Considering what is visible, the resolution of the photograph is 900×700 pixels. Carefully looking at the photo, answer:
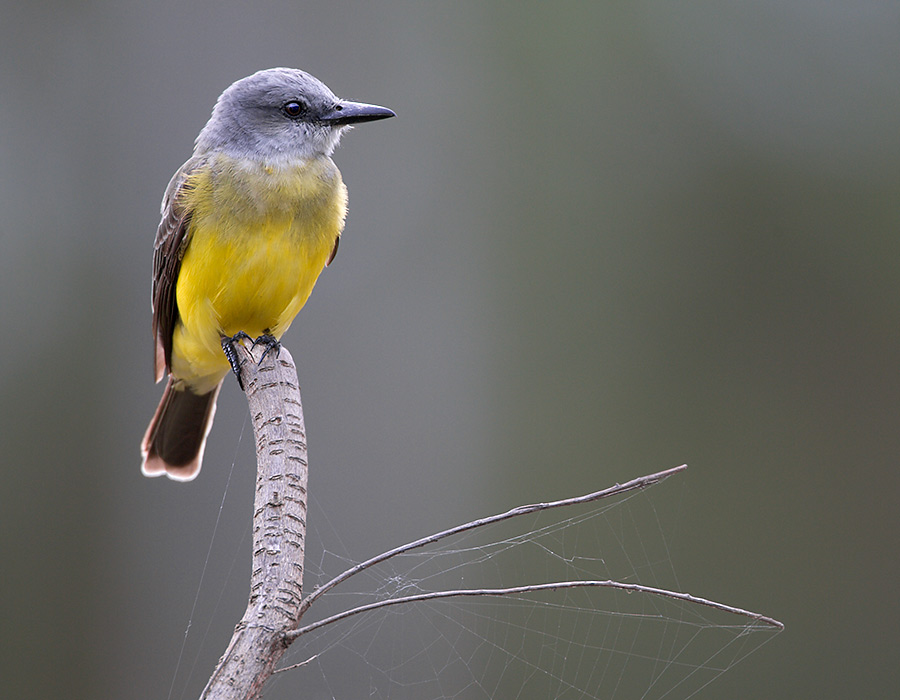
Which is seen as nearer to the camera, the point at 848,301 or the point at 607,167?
the point at 848,301

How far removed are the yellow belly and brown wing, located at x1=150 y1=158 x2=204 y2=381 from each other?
4cm

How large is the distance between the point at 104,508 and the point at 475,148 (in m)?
3.76

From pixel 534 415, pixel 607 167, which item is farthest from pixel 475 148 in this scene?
pixel 534 415

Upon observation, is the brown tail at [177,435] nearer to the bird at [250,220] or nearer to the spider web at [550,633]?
the bird at [250,220]

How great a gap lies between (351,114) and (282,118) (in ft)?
0.85

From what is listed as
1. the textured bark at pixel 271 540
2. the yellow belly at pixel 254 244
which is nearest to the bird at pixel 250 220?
the yellow belly at pixel 254 244

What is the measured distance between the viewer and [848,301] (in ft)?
19.1

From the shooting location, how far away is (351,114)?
10.4 feet

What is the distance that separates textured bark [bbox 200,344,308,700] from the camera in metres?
1.35

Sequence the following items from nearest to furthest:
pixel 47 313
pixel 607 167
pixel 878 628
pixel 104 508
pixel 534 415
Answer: pixel 878 628 < pixel 104 508 < pixel 47 313 < pixel 534 415 < pixel 607 167

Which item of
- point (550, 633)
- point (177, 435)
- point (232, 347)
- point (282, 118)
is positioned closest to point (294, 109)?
point (282, 118)

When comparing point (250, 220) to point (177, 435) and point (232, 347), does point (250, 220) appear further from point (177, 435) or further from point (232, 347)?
point (177, 435)

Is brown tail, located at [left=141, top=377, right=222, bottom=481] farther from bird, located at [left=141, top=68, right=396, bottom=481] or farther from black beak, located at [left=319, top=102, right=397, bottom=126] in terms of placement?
black beak, located at [left=319, top=102, right=397, bottom=126]

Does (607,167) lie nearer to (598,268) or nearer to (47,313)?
(598,268)
